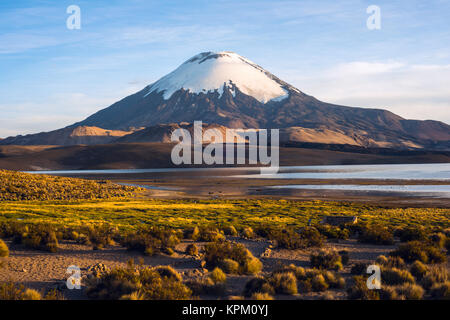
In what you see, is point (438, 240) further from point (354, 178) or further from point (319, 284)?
point (354, 178)

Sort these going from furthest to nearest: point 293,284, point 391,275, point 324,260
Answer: point 324,260 < point 391,275 < point 293,284

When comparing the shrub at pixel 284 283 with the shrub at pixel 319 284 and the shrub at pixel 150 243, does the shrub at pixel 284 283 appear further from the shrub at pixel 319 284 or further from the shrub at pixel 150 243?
the shrub at pixel 150 243

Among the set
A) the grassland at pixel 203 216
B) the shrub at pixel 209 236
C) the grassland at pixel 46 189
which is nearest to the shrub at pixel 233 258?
the shrub at pixel 209 236

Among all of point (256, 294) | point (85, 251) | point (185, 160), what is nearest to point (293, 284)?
point (256, 294)

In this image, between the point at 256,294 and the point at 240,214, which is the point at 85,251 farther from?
the point at 240,214

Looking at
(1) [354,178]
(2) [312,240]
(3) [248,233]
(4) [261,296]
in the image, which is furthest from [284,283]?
(1) [354,178]

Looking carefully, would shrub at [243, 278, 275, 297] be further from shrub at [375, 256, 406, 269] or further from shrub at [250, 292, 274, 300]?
shrub at [375, 256, 406, 269]
